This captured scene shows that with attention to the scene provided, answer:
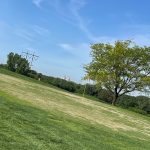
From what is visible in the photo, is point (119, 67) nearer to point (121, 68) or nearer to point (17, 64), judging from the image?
point (121, 68)

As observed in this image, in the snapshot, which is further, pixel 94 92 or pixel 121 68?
pixel 94 92

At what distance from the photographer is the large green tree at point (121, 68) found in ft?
211

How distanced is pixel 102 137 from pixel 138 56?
48668mm

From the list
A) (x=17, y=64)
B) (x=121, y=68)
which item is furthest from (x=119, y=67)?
(x=17, y=64)

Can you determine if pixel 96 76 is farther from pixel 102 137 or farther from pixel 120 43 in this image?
pixel 102 137

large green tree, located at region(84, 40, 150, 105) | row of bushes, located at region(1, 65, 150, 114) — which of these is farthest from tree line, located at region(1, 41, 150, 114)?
row of bushes, located at region(1, 65, 150, 114)

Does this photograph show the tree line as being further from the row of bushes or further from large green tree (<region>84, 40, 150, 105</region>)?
the row of bushes

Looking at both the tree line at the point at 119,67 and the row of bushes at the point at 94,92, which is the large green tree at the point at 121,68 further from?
the row of bushes at the point at 94,92

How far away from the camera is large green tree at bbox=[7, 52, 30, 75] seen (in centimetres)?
8306

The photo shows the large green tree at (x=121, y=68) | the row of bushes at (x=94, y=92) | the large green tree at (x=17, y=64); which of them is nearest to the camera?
the large green tree at (x=121, y=68)

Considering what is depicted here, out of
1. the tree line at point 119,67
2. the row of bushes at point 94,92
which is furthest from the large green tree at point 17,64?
the tree line at point 119,67

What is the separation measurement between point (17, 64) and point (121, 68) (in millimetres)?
27491

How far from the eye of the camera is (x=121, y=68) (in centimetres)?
6431

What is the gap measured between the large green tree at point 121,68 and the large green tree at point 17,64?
20573 millimetres
